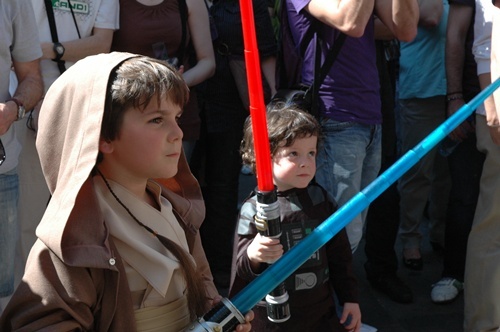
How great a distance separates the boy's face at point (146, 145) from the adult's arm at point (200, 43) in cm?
203

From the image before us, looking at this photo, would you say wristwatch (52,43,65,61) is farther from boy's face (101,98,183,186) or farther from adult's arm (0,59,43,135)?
boy's face (101,98,183,186)

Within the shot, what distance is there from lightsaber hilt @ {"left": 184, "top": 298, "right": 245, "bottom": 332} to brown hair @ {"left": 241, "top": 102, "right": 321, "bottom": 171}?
1.23 m

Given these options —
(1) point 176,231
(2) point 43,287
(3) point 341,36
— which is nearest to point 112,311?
(2) point 43,287

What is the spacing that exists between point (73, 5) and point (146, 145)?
1.83 m

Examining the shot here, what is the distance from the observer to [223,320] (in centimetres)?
173

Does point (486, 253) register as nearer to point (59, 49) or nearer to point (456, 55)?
point (456, 55)

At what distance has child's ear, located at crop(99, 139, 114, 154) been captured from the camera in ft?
6.43

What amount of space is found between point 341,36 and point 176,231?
1.53 m

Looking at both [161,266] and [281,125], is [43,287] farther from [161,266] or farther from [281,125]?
[281,125]

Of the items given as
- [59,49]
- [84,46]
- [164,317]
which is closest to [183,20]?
[84,46]

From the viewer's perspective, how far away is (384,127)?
149 inches

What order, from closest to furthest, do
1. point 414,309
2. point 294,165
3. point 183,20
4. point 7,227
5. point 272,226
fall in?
point 272,226 < point 294,165 < point 7,227 < point 183,20 < point 414,309

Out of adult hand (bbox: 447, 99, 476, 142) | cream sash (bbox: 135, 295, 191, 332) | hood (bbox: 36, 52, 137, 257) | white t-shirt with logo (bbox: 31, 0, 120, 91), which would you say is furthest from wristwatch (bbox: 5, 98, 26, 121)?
adult hand (bbox: 447, 99, 476, 142)

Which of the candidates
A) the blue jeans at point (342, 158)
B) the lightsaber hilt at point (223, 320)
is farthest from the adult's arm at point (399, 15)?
the lightsaber hilt at point (223, 320)
